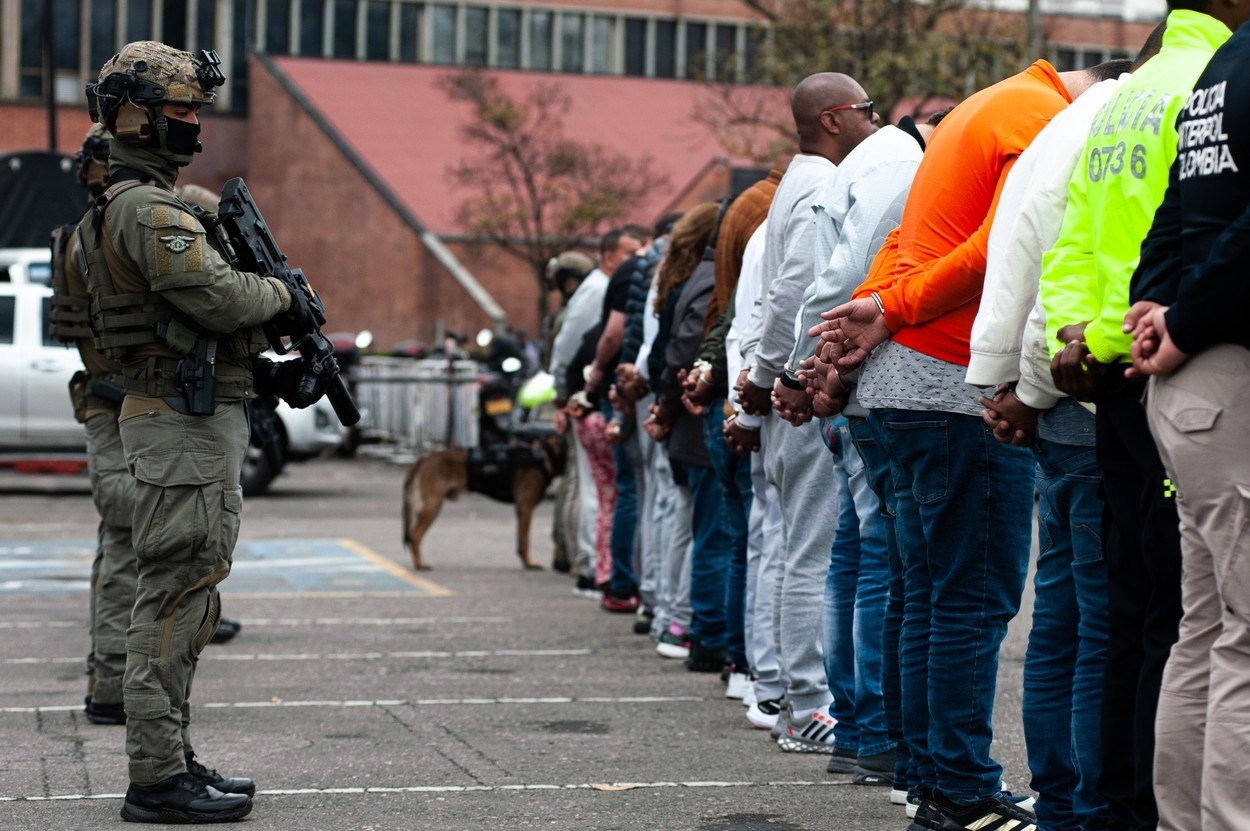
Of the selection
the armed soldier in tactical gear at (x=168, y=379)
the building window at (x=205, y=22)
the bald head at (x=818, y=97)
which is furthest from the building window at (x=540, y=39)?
the armed soldier in tactical gear at (x=168, y=379)

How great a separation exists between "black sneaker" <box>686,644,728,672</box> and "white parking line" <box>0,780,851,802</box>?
2441 millimetres

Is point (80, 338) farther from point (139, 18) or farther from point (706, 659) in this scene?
point (139, 18)

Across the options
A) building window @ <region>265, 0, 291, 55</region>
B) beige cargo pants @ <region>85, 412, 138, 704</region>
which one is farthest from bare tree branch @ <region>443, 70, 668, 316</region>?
beige cargo pants @ <region>85, 412, 138, 704</region>

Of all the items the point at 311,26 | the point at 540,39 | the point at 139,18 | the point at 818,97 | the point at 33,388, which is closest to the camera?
the point at 818,97

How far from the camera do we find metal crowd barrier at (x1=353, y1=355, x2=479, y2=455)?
2302 cm

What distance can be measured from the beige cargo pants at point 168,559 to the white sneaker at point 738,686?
265cm

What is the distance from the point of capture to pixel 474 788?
5789 millimetres

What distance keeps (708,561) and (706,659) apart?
0.45m

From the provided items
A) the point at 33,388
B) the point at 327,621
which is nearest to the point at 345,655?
the point at 327,621

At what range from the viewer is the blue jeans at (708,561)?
827 cm

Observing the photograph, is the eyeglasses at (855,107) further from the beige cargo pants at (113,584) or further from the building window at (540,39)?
the building window at (540,39)

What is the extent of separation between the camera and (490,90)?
4647 cm

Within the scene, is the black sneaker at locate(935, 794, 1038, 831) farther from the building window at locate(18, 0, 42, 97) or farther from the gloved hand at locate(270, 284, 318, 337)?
the building window at locate(18, 0, 42, 97)

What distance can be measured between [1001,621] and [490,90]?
42625 millimetres
